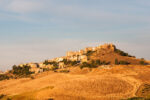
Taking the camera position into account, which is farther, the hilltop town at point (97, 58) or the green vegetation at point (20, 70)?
the green vegetation at point (20, 70)

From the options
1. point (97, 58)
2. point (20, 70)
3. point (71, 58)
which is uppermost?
point (97, 58)

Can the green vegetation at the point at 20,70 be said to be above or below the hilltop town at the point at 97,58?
below

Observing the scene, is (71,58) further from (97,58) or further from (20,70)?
(20,70)

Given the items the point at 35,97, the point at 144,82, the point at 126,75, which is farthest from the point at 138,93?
the point at 35,97

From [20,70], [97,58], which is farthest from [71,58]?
[20,70]

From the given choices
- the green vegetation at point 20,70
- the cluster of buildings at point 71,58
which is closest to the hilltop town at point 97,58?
the cluster of buildings at point 71,58

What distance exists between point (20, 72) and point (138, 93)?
4948cm

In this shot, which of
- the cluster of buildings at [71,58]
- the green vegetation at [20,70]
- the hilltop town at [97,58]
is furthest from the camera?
the green vegetation at [20,70]

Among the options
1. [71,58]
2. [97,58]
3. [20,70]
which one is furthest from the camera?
[20,70]

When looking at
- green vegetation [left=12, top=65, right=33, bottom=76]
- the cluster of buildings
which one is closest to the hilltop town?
the cluster of buildings

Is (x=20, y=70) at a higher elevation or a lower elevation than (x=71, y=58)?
lower

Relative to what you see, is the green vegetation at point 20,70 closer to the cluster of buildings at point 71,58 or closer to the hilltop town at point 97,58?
the hilltop town at point 97,58

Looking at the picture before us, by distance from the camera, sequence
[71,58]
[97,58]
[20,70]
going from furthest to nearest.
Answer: [20,70] < [71,58] < [97,58]

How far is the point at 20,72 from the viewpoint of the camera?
70500 millimetres
